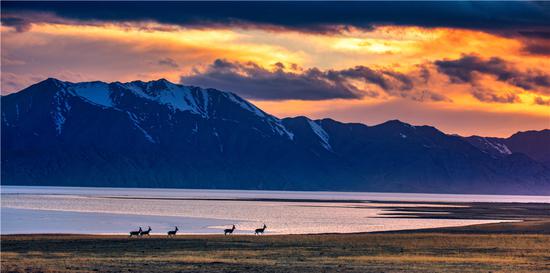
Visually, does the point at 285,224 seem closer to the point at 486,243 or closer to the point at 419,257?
the point at 486,243

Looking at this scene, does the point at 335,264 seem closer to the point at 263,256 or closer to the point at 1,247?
the point at 263,256

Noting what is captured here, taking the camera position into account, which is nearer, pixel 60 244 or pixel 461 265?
pixel 461 265

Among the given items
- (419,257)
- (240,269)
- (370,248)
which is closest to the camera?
(240,269)

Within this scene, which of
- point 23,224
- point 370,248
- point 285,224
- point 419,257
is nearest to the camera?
point 419,257

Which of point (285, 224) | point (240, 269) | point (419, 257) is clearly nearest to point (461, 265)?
point (419, 257)

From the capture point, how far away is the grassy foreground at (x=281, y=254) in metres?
46.1

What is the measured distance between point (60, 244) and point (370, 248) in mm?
20098

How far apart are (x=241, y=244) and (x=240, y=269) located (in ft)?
60.6

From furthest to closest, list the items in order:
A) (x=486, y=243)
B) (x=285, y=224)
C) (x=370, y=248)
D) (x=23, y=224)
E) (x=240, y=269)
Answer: (x=285, y=224)
(x=23, y=224)
(x=486, y=243)
(x=370, y=248)
(x=240, y=269)

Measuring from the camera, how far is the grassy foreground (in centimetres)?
4606

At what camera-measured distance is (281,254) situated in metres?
54.3

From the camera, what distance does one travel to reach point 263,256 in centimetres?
5331

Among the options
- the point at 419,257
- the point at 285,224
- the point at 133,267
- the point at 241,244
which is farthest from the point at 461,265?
the point at 285,224

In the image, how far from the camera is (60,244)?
61.9m
